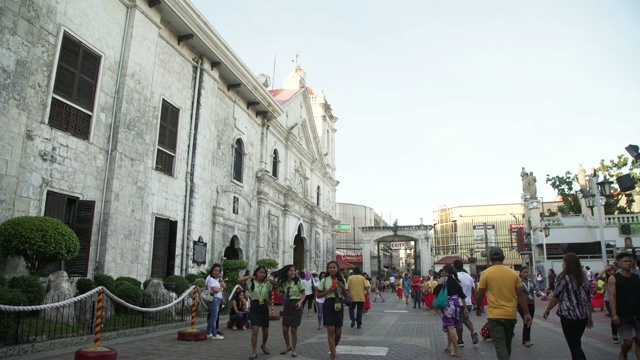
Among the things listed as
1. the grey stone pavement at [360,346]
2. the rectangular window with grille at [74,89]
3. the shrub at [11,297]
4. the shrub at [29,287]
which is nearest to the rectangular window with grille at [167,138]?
the rectangular window with grille at [74,89]

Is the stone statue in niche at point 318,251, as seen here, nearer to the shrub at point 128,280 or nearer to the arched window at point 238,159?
the arched window at point 238,159

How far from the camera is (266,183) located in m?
23.5

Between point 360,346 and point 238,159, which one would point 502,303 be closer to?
point 360,346

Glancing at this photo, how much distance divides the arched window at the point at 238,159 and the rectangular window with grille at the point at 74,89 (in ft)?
29.9

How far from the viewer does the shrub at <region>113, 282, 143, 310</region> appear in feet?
34.2

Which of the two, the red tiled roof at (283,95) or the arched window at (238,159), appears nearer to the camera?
the arched window at (238,159)

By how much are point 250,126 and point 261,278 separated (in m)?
15.3

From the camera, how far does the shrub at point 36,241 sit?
8609mm

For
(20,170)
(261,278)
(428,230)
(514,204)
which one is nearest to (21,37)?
(20,170)

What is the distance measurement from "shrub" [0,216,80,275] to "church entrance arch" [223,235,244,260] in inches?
429

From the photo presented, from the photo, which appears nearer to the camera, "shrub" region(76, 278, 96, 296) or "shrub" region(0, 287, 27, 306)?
"shrub" region(0, 287, 27, 306)

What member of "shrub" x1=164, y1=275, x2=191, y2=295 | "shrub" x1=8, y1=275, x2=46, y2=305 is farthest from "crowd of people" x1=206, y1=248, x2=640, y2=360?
"shrub" x1=8, y1=275, x2=46, y2=305

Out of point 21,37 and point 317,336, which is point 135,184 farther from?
point 317,336

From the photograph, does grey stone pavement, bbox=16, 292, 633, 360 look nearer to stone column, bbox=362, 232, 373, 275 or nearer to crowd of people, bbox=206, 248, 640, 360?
crowd of people, bbox=206, 248, 640, 360
